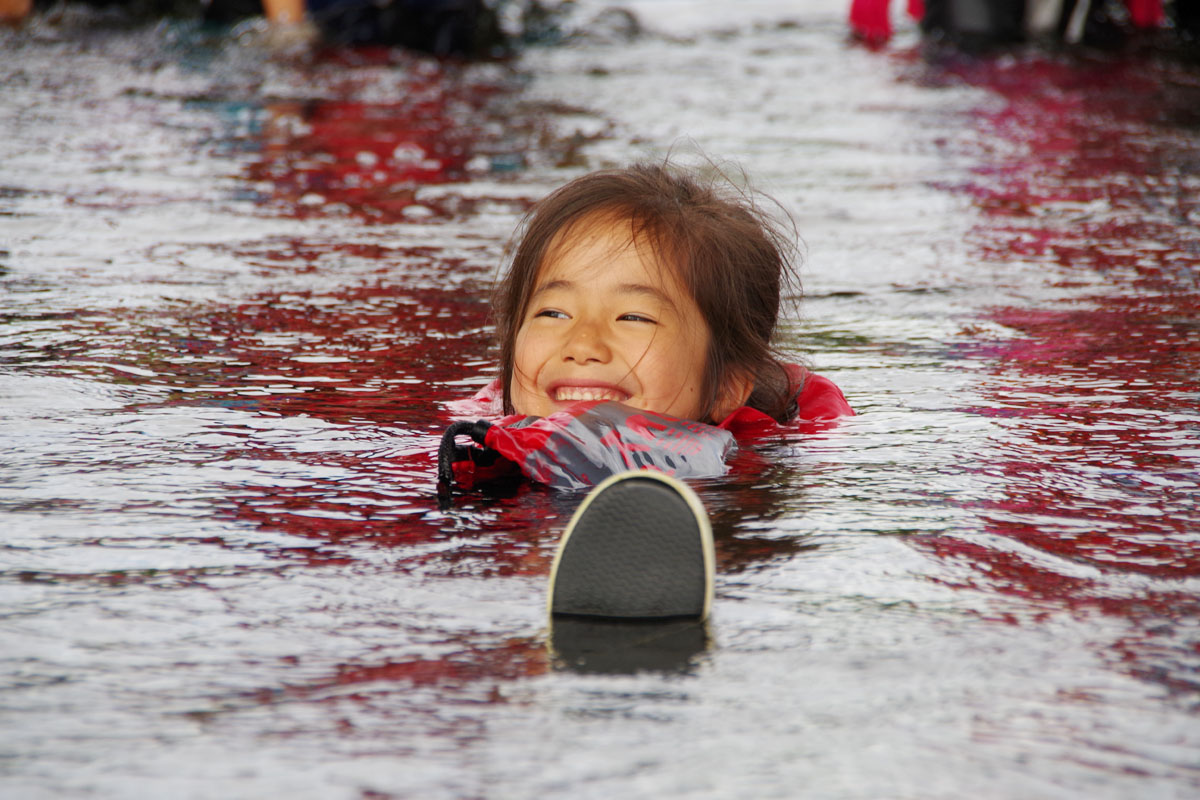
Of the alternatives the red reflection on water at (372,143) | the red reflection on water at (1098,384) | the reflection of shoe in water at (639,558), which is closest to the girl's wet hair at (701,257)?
the red reflection on water at (1098,384)

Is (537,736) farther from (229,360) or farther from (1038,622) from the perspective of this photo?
(229,360)

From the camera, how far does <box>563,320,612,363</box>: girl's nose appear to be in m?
2.53

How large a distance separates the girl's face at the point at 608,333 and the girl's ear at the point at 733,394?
0.05 m

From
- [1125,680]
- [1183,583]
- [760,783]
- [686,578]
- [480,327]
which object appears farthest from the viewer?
[480,327]

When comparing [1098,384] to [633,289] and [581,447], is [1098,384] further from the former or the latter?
[581,447]

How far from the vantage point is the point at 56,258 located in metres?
4.13

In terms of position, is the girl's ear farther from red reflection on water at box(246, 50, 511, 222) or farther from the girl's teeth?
red reflection on water at box(246, 50, 511, 222)

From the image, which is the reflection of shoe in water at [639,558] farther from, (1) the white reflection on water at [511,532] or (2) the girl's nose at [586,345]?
(2) the girl's nose at [586,345]

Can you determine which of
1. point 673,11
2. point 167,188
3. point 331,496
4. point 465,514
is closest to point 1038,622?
point 465,514

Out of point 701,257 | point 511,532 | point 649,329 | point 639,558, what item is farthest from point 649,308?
point 639,558

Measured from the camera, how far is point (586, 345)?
2533mm

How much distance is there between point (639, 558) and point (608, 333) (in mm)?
904

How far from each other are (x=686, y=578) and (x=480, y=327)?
1.94 meters

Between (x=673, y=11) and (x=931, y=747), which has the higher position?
(x=673, y=11)
